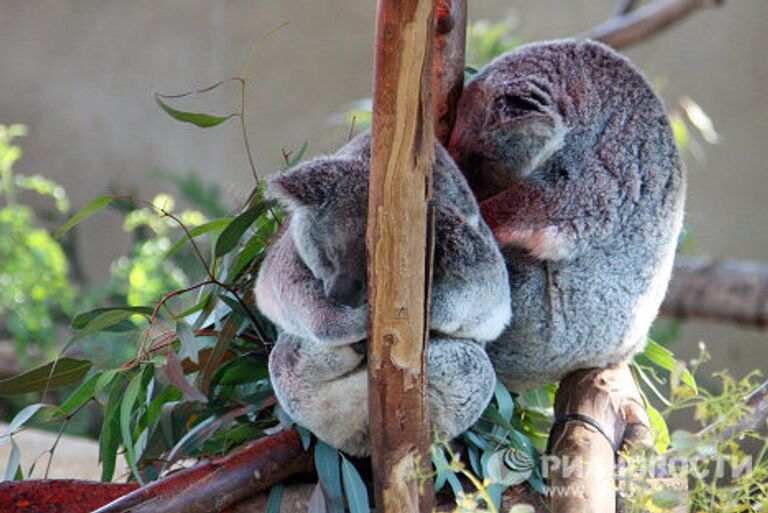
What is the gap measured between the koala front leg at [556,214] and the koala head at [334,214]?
41 centimetres

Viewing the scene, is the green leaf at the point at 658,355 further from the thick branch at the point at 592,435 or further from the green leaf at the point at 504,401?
the green leaf at the point at 504,401

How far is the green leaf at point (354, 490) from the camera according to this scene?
1.69 metres

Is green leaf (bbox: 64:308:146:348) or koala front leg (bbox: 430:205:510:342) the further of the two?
green leaf (bbox: 64:308:146:348)

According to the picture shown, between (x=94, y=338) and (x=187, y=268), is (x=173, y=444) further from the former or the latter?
(x=187, y=268)

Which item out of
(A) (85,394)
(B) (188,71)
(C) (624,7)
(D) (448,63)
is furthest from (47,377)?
(B) (188,71)

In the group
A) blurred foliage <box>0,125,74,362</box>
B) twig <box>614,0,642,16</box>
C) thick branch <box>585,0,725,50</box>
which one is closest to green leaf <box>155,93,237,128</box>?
blurred foliage <box>0,125,74,362</box>

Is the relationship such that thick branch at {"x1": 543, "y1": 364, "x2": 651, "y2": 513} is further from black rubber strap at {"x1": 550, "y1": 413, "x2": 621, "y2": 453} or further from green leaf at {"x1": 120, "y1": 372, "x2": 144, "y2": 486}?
green leaf at {"x1": 120, "y1": 372, "x2": 144, "y2": 486}

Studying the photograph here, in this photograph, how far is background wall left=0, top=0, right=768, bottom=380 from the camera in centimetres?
711

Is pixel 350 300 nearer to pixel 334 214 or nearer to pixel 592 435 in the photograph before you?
pixel 334 214

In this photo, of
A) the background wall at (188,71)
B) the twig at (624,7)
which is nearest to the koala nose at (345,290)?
the twig at (624,7)

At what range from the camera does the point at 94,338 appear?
470 centimetres

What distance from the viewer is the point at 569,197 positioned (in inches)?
75.4

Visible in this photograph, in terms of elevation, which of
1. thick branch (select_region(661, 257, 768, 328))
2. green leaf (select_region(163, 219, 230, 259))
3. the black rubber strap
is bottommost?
thick branch (select_region(661, 257, 768, 328))

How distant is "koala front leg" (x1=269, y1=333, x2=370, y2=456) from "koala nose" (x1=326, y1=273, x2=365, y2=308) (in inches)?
4.6
